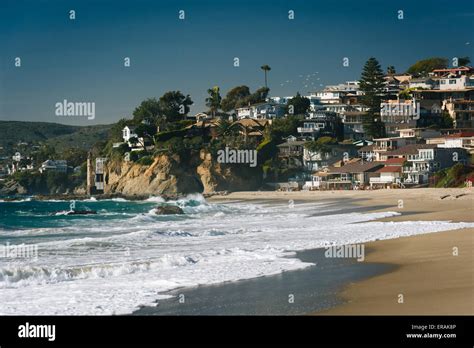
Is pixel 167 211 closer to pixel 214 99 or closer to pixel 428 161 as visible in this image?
pixel 428 161

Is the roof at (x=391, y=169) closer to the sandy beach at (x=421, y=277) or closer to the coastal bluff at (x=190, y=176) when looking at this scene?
the coastal bluff at (x=190, y=176)

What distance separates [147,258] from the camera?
19.7 metres

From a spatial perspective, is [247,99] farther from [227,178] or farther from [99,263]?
[99,263]

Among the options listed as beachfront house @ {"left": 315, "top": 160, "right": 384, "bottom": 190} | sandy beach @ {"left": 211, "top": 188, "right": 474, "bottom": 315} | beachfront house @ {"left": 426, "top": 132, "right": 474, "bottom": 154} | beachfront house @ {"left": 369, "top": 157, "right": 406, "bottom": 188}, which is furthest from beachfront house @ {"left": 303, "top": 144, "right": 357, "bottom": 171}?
sandy beach @ {"left": 211, "top": 188, "right": 474, "bottom": 315}

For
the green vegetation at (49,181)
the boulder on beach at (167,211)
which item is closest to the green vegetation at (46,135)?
the green vegetation at (49,181)

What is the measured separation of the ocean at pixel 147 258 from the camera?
14.0 m

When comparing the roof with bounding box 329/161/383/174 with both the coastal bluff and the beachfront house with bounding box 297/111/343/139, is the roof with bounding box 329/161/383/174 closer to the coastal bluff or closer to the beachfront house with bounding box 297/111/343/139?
the coastal bluff

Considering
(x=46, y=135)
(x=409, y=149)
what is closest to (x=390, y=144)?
(x=409, y=149)

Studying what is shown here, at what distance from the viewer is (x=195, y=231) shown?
29.4 m

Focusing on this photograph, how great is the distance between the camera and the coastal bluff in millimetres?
75762

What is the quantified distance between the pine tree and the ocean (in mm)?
43768
